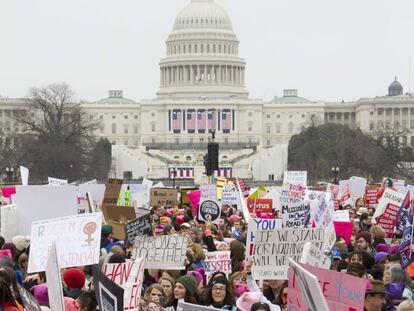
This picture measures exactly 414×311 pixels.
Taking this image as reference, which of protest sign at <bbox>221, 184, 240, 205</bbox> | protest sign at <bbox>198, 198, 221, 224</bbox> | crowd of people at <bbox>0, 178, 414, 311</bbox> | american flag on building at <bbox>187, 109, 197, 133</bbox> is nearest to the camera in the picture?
crowd of people at <bbox>0, 178, 414, 311</bbox>

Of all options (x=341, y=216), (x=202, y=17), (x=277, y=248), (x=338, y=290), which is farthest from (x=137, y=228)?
(x=202, y=17)

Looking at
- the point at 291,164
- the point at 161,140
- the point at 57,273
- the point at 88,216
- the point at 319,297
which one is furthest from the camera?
the point at 161,140

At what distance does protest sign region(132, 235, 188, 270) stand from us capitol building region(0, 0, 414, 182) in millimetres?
149772

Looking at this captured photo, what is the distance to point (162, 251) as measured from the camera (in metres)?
13.6

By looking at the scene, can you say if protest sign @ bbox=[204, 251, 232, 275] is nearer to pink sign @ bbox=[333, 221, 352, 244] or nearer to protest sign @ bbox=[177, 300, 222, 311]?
protest sign @ bbox=[177, 300, 222, 311]

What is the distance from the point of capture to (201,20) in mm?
179375

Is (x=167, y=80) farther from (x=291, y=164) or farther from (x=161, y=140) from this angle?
(x=291, y=164)

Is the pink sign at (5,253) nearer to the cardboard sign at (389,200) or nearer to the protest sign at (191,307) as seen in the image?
the protest sign at (191,307)

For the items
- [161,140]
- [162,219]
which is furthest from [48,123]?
[162,219]

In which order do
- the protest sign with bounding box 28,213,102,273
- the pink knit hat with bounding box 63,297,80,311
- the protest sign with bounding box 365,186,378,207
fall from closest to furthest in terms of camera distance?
the pink knit hat with bounding box 63,297,80,311, the protest sign with bounding box 28,213,102,273, the protest sign with bounding box 365,186,378,207

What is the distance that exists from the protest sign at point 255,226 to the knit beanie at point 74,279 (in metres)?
1.95

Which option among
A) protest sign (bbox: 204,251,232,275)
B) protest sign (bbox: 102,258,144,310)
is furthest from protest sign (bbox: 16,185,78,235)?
protest sign (bbox: 102,258,144,310)

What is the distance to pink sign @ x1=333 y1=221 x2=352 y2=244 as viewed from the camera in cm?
1938

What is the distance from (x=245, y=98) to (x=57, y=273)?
169042 mm
